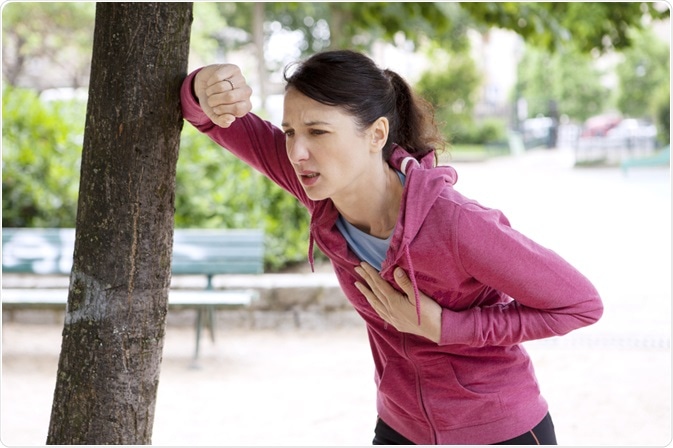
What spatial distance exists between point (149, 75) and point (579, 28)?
290 inches

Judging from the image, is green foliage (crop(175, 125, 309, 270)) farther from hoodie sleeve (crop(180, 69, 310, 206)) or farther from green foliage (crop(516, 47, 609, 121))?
green foliage (crop(516, 47, 609, 121))

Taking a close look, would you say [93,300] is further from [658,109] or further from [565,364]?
[658,109]

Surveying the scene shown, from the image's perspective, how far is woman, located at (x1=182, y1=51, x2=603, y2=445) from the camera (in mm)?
2162

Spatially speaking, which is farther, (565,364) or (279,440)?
(565,364)

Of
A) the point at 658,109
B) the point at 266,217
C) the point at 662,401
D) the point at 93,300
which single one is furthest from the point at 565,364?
the point at 658,109

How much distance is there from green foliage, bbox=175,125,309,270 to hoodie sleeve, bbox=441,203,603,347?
6.35 metres

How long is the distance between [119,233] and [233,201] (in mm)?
6304

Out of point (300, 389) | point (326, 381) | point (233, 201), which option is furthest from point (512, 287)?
point (233, 201)

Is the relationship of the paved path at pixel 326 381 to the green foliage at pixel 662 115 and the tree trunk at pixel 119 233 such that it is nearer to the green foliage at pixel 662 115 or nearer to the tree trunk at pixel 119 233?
the tree trunk at pixel 119 233

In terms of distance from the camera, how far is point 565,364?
6676 millimetres

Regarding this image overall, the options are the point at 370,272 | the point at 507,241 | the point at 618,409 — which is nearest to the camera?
the point at 507,241

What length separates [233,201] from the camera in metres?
8.59

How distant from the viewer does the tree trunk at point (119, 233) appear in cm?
231

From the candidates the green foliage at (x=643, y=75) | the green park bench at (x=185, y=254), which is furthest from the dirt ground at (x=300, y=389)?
the green foliage at (x=643, y=75)
